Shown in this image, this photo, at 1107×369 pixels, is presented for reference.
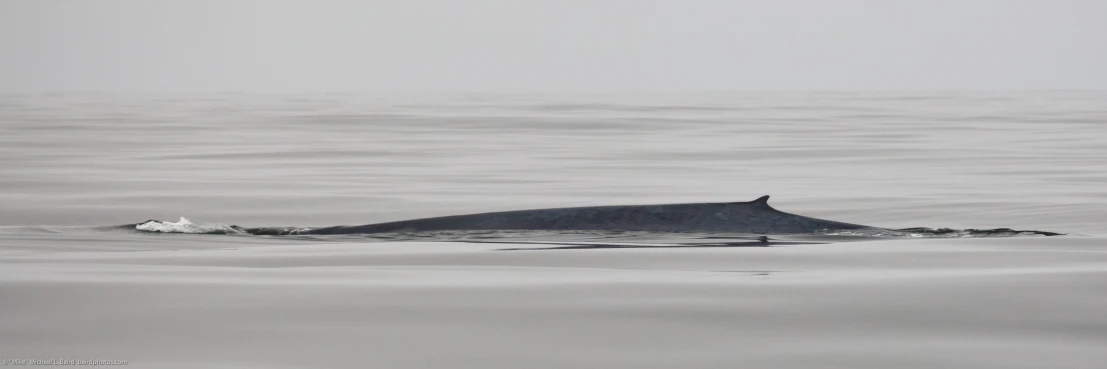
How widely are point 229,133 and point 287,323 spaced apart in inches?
920

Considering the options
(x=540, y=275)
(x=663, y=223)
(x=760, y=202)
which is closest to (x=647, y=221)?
(x=663, y=223)

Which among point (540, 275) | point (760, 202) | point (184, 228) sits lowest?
point (540, 275)

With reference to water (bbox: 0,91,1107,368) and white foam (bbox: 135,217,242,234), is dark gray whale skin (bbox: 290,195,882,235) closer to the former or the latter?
water (bbox: 0,91,1107,368)

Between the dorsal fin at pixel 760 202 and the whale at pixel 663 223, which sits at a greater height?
the dorsal fin at pixel 760 202

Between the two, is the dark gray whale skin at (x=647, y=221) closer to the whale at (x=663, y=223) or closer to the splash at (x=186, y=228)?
the whale at (x=663, y=223)

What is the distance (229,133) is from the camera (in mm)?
27438

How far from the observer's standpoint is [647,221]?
8398 mm

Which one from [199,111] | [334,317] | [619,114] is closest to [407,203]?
[334,317]

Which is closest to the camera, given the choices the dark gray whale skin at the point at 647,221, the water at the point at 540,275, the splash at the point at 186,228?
the water at the point at 540,275

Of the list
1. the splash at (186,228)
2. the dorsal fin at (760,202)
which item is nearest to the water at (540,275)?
the splash at (186,228)

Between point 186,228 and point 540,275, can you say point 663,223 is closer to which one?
point 540,275

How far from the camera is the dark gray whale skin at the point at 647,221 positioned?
27.1 feet

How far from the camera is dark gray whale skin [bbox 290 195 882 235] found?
8.27m

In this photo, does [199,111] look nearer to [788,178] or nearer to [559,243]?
[788,178]
